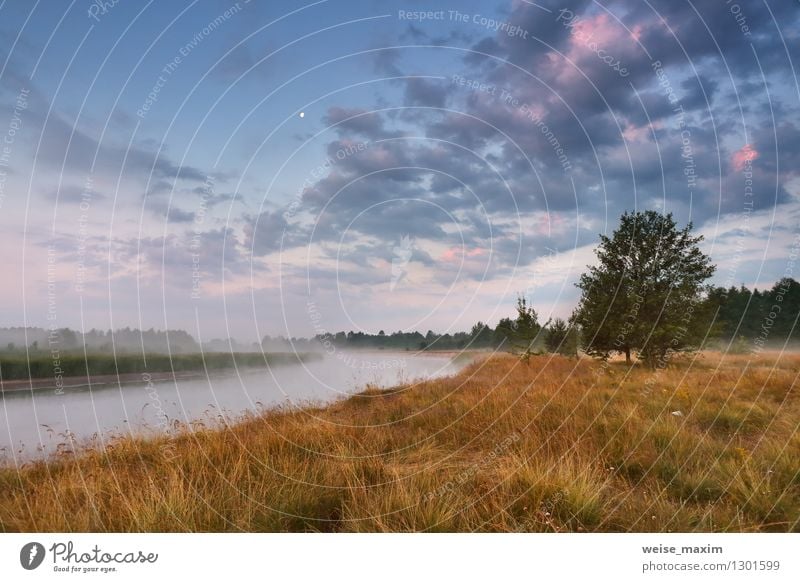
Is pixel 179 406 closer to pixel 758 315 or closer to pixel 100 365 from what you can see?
pixel 100 365

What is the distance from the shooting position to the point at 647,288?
62.8ft

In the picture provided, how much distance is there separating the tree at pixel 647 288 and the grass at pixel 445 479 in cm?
A: 1030

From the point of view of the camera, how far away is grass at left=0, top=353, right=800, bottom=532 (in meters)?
4.59

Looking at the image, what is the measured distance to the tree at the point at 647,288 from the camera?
18.6 meters

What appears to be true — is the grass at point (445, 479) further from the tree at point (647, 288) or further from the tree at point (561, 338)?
the tree at point (561, 338)

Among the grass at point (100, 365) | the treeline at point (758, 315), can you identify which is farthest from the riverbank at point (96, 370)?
the treeline at point (758, 315)

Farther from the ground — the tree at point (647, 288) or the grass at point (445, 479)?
the tree at point (647, 288)

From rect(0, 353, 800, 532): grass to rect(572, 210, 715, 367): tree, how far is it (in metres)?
10.3

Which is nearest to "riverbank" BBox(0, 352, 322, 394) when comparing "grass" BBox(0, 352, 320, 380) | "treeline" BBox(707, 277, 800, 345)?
"grass" BBox(0, 352, 320, 380)

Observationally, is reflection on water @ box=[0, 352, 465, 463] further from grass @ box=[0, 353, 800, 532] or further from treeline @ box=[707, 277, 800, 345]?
treeline @ box=[707, 277, 800, 345]

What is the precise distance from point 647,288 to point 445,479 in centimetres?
1693

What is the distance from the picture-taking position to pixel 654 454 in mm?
6574
